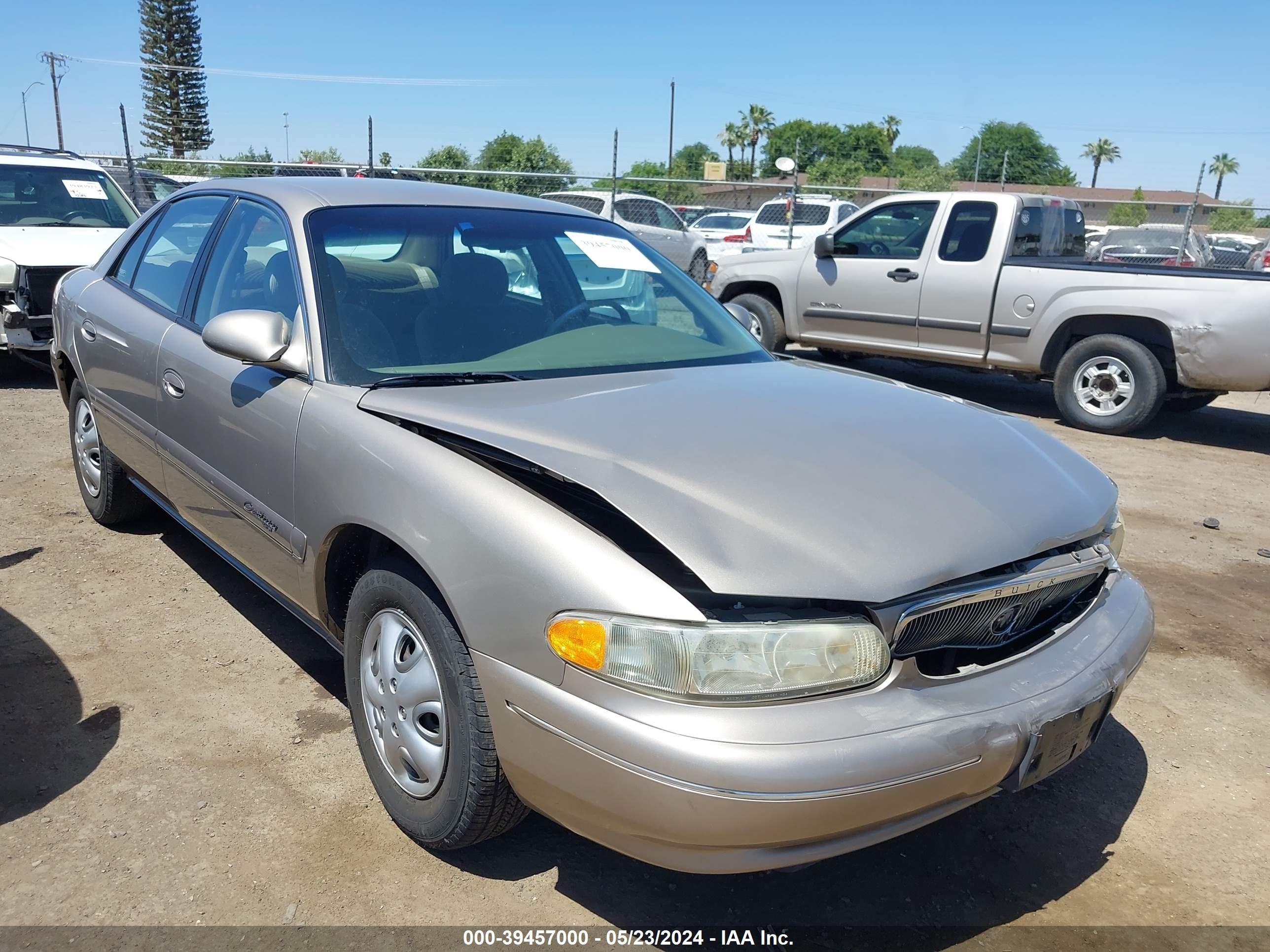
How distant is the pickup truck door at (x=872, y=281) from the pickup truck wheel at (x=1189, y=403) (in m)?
2.32

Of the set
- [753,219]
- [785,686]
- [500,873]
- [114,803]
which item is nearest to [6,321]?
[114,803]

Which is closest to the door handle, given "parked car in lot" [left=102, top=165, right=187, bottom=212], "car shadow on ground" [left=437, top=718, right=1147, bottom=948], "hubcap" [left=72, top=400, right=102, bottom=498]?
"hubcap" [left=72, top=400, right=102, bottom=498]

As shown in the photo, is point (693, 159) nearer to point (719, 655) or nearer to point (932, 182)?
point (932, 182)

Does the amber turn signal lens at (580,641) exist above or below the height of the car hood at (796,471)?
below

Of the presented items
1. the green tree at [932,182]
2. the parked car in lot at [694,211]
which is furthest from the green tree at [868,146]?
the parked car in lot at [694,211]

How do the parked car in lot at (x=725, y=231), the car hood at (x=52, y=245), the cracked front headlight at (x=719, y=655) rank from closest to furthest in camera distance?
the cracked front headlight at (x=719, y=655) < the car hood at (x=52, y=245) < the parked car in lot at (x=725, y=231)

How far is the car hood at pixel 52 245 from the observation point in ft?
25.6

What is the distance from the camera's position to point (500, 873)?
2459 mm

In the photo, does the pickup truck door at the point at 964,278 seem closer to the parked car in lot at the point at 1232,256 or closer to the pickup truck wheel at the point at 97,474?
the pickup truck wheel at the point at 97,474

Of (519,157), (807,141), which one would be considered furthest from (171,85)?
(807,141)

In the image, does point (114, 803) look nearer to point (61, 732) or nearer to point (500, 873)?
point (61, 732)

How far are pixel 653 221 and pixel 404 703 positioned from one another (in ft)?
50.3

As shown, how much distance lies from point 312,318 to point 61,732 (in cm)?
152

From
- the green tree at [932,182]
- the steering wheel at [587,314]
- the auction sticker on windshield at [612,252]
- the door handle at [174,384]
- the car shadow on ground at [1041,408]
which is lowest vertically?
the car shadow on ground at [1041,408]
